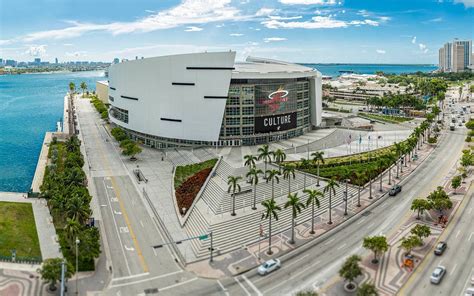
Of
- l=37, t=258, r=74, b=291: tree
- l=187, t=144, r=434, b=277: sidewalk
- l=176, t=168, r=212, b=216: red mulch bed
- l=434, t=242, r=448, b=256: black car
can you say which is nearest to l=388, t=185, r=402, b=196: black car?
l=187, t=144, r=434, b=277: sidewalk

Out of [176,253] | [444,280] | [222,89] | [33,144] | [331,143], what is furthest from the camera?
[33,144]

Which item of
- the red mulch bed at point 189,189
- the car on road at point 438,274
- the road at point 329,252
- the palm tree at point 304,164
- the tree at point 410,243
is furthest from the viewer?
the palm tree at point 304,164

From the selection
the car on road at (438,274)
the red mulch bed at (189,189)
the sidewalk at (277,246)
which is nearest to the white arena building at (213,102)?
the red mulch bed at (189,189)

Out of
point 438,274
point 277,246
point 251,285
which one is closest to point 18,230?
point 251,285

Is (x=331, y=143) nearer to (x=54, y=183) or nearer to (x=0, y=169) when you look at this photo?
(x=54, y=183)

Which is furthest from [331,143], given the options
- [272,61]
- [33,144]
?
[33,144]

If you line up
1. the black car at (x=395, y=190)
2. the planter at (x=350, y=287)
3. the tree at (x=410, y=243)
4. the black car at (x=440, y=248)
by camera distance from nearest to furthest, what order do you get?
the planter at (x=350, y=287) < the tree at (x=410, y=243) < the black car at (x=440, y=248) < the black car at (x=395, y=190)

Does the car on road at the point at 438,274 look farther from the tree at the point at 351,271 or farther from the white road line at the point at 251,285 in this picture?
the white road line at the point at 251,285
